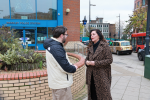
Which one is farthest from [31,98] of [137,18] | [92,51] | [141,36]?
[137,18]

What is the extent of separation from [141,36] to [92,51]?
716 inches

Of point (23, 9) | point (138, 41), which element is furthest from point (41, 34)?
point (138, 41)

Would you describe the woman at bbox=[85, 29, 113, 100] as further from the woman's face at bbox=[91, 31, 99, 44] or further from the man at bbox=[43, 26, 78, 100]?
the man at bbox=[43, 26, 78, 100]

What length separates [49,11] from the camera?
14.3 meters

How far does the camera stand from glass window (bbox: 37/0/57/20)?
14.0 meters

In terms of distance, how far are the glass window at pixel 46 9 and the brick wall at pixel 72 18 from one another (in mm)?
1111

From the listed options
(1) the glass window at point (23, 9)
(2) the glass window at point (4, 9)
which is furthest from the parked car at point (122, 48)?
(2) the glass window at point (4, 9)

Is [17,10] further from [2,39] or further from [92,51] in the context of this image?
[92,51]

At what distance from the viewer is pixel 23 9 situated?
44.8ft

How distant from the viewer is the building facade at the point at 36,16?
43.5 ft

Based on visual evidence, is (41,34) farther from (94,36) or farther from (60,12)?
(94,36)

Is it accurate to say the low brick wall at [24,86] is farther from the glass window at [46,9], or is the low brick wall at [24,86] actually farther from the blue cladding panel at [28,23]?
the glass window at [46,9]

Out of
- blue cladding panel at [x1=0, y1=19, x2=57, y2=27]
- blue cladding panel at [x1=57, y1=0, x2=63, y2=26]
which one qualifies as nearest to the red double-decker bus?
blue cladding panel at [x1=57, y1=0, x2=63, y2=26]

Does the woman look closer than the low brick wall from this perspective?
Yes
